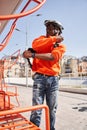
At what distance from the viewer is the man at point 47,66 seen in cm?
329

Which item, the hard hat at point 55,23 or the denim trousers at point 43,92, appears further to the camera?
the hard hat at point 55,23

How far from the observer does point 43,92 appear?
11.1 feet

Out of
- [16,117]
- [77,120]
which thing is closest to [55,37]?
[16,117]

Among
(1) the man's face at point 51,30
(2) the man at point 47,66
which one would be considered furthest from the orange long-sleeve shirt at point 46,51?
(1) the man's face at point 51,30

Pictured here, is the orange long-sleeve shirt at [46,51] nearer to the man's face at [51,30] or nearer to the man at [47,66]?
the man at [47,66]

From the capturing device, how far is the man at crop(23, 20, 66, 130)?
3289 millimetres

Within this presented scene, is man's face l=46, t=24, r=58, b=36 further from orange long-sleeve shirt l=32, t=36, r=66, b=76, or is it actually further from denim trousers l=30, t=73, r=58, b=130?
denim trousers l=30, t=73, r=58, b=130

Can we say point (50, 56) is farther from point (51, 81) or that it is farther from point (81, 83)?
point (81, 83)

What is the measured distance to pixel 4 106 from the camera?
5219 millimetres

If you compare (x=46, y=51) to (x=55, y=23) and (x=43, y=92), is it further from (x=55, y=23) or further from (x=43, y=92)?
(x=43, y=92)

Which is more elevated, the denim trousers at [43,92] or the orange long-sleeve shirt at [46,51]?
the orange long-sleeve shirt at [46,51]

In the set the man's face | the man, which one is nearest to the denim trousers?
the man

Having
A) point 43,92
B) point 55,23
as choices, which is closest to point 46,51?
point 55,23

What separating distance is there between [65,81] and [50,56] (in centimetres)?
2283
